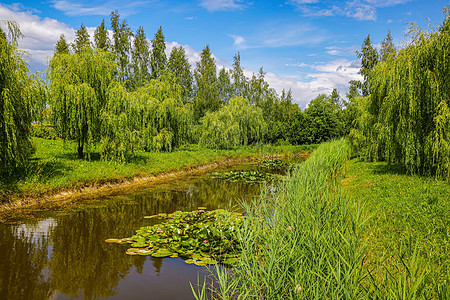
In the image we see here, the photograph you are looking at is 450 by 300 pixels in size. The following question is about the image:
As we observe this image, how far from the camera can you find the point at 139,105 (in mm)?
17422

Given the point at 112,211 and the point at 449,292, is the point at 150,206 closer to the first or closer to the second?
the point at 112,211

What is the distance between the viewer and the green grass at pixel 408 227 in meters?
3.00

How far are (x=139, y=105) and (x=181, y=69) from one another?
63.2 feet

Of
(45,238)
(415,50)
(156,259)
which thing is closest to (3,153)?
(45,238)

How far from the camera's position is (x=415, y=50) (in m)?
9.28

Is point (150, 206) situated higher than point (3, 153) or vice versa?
point (3, 153)

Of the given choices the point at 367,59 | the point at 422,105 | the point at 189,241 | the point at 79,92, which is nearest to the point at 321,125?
the point at 367,59

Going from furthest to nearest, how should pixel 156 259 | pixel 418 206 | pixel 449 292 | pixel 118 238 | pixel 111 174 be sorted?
pixel 111 174, pixel 118 238, pixel 418 206, pixel 156 259, pixel 449 292

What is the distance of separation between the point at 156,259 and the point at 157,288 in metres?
1.07

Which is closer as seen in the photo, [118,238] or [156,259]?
[156,259]

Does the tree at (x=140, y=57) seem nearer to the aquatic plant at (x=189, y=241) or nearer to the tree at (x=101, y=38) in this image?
the tree at (x=101, y=38)

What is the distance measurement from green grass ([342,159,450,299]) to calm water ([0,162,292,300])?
2.90m

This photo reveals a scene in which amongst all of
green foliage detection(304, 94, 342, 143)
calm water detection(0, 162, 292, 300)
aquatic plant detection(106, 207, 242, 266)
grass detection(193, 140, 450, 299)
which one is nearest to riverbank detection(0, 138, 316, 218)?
calm water detection(0, 162, 292, 300)

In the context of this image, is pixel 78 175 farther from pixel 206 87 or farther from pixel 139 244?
pixel 206 87
